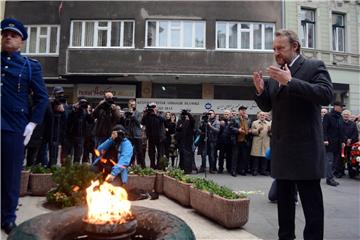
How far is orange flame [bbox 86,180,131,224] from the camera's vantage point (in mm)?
2492

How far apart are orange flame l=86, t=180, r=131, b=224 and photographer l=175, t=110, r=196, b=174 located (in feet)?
28.9

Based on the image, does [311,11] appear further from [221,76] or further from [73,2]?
[73,2]

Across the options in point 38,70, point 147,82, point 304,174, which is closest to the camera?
point 304,174

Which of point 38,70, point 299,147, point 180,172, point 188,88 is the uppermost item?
point 188,88

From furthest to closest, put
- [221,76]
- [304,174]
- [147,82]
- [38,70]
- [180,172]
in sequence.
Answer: [147,82] → [221,76] → [180,172] → [38,70] → [304,174]

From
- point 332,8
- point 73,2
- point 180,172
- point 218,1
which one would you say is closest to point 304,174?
point 180,172

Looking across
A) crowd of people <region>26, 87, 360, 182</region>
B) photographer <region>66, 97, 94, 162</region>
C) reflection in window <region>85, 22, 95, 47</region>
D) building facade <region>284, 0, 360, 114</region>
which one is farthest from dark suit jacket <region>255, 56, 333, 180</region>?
building facade <region>284, 0, 360, 114</region>

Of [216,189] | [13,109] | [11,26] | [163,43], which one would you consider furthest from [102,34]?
[13,109]

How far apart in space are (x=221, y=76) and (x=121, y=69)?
552 cm

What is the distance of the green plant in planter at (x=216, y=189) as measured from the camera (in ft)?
18.0

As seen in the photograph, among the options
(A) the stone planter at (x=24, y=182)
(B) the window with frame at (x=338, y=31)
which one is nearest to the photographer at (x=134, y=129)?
(A) the stone planter at (x=24, y=182)

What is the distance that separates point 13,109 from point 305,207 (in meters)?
2.72

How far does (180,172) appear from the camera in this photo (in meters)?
7.41

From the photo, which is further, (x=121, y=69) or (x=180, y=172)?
(x=121, y=69)
